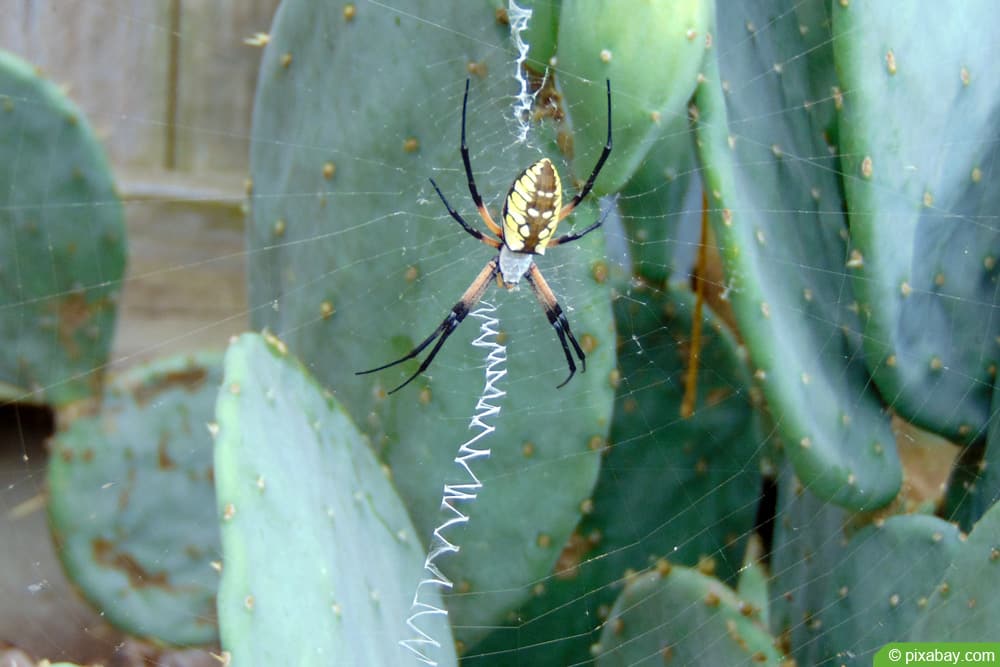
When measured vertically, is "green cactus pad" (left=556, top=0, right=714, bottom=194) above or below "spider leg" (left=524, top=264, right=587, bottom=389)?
above

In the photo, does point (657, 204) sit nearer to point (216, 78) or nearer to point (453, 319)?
point (453, 319)

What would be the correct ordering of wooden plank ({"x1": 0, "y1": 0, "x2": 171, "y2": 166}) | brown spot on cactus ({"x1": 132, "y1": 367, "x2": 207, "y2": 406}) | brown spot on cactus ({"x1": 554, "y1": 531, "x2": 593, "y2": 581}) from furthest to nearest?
wooden plank ({"x1": 0, "y1": 0, "x2": 171, "y2": 166}) → brown spot on cactus ({"x1": 132, "y1": 367, "x2": 207, "y2": 406}) → brown spot on cactus ({"x1": 554, "y1": 531, "x2": 593, "y2": 581})

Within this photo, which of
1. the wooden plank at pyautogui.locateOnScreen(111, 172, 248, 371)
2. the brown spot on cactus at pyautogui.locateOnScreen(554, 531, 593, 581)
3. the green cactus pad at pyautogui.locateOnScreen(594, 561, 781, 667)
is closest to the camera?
the green cactus pad at pyautogui.locateOnScreen(594, 561, 781, 667)

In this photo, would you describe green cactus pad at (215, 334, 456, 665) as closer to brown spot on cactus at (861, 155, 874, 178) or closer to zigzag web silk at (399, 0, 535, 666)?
zigzag web silk at (399, 0, 535, 666)

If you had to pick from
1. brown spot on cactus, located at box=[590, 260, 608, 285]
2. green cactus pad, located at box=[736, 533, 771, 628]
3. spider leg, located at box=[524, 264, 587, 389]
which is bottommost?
green cactus pad, located at box=[736, 533, 771, 628]

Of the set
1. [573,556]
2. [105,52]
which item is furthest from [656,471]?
[105,52]

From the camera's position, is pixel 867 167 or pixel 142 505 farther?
pixel 142 505

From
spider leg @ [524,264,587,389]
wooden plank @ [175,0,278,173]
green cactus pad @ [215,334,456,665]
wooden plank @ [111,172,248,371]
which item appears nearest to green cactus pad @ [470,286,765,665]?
spider leg @ [524,264,587,389]
